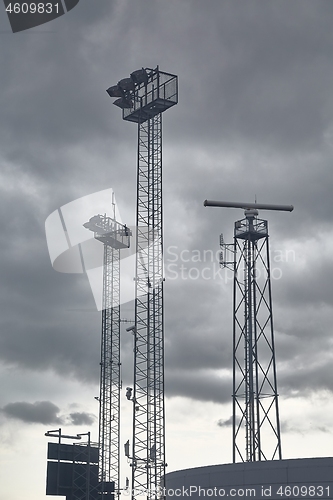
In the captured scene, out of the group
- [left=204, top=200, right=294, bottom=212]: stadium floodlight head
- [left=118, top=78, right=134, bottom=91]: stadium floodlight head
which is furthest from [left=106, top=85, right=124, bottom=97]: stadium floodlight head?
[left=204, top=200, right=294, bottom=212]: stadium floodlight head

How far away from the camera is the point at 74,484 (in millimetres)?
90438

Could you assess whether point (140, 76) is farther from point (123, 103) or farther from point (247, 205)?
point (247, 205)

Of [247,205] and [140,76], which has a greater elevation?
[140,76]

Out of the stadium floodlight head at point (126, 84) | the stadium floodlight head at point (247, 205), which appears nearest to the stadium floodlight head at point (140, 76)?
the stadium floodlight head at point (126, 84)

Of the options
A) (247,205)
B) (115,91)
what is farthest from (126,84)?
(247,205)

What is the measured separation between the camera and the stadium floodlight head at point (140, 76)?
287ft

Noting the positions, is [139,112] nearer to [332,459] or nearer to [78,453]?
[78,453]

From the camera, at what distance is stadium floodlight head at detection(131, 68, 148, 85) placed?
87.6m

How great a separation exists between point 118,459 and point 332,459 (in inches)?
2300

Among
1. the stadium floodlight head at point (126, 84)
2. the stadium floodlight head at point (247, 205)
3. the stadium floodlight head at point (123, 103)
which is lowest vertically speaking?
the stadium floodlight head at point (247, 205)

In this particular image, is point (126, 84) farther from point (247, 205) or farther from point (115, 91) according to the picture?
point (247, 205)

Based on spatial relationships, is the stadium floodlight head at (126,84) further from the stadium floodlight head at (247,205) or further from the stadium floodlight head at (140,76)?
the stadium floodlight head at (247,205)

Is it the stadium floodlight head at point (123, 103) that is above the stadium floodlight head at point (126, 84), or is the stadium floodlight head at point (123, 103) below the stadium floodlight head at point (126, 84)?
below

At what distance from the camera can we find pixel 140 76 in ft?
288
